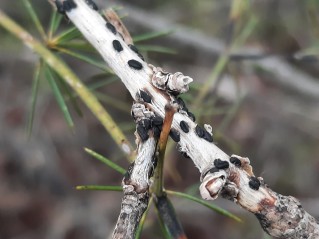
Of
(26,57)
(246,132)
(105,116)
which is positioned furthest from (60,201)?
Result: (105,116)

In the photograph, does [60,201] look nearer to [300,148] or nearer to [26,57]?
[26,57]

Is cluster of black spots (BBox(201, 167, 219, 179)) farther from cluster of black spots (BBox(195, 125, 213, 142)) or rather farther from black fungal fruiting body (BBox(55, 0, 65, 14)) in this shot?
black fungal fruiting body (BBox(55, 0, 65, 14))

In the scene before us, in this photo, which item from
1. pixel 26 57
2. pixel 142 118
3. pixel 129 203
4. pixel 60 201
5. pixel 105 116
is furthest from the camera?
pixel 60 201

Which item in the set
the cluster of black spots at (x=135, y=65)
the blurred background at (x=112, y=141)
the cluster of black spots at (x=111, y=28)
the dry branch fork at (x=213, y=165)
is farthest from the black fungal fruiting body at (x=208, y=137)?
the blurred background at (x=112, y=141)

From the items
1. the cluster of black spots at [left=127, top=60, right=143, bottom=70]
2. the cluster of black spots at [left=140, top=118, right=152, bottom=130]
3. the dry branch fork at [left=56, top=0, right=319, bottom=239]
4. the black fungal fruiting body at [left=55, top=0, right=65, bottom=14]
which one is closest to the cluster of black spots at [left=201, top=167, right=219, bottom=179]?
the dry branch fork at [left=56, top=0, right=319, bottom=239]

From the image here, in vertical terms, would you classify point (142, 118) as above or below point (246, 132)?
below

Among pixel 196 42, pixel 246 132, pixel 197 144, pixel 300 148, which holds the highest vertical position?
pixel 246 132
